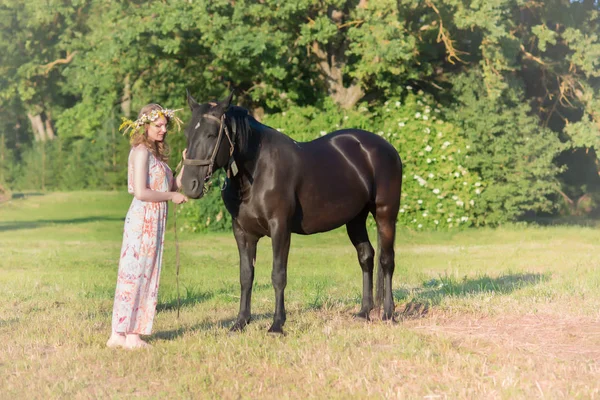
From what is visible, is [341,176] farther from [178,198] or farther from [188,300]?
[188,300]

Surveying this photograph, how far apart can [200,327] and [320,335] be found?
1.52m

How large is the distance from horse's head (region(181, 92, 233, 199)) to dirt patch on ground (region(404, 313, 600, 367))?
9.33 feet

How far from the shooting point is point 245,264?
860 centimetres

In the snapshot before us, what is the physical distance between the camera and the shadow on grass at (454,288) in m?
10.1

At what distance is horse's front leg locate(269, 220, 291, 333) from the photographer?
830 centimetres

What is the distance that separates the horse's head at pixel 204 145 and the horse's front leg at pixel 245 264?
96cm

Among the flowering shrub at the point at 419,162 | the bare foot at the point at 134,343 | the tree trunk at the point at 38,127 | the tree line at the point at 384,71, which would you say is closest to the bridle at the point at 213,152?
the bare foot at the point at 134,343

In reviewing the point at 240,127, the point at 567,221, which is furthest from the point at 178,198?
the point at 567,221

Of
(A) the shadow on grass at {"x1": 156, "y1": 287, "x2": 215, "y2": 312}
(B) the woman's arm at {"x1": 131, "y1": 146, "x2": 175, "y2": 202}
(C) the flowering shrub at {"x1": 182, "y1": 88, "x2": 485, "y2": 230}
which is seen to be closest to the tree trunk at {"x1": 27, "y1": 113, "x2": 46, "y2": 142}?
(C) the flowering shrub at {"x1": 182, "y1": 88, "x2": 485, "y2": 230}

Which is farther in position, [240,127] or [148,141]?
[240,127]

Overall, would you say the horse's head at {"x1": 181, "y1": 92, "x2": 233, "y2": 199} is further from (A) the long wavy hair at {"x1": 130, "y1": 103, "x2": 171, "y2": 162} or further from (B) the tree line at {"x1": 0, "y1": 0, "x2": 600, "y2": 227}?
(B) the tree line at {"x1": 0, "y1": 0, "x2": 600, "y2": 227}

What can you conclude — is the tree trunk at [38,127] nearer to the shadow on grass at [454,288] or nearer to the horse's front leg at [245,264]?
the shadow on grass at [454,288]

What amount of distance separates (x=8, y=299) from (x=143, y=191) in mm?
4864

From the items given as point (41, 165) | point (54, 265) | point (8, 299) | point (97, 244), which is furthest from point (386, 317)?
point (41, 165)
